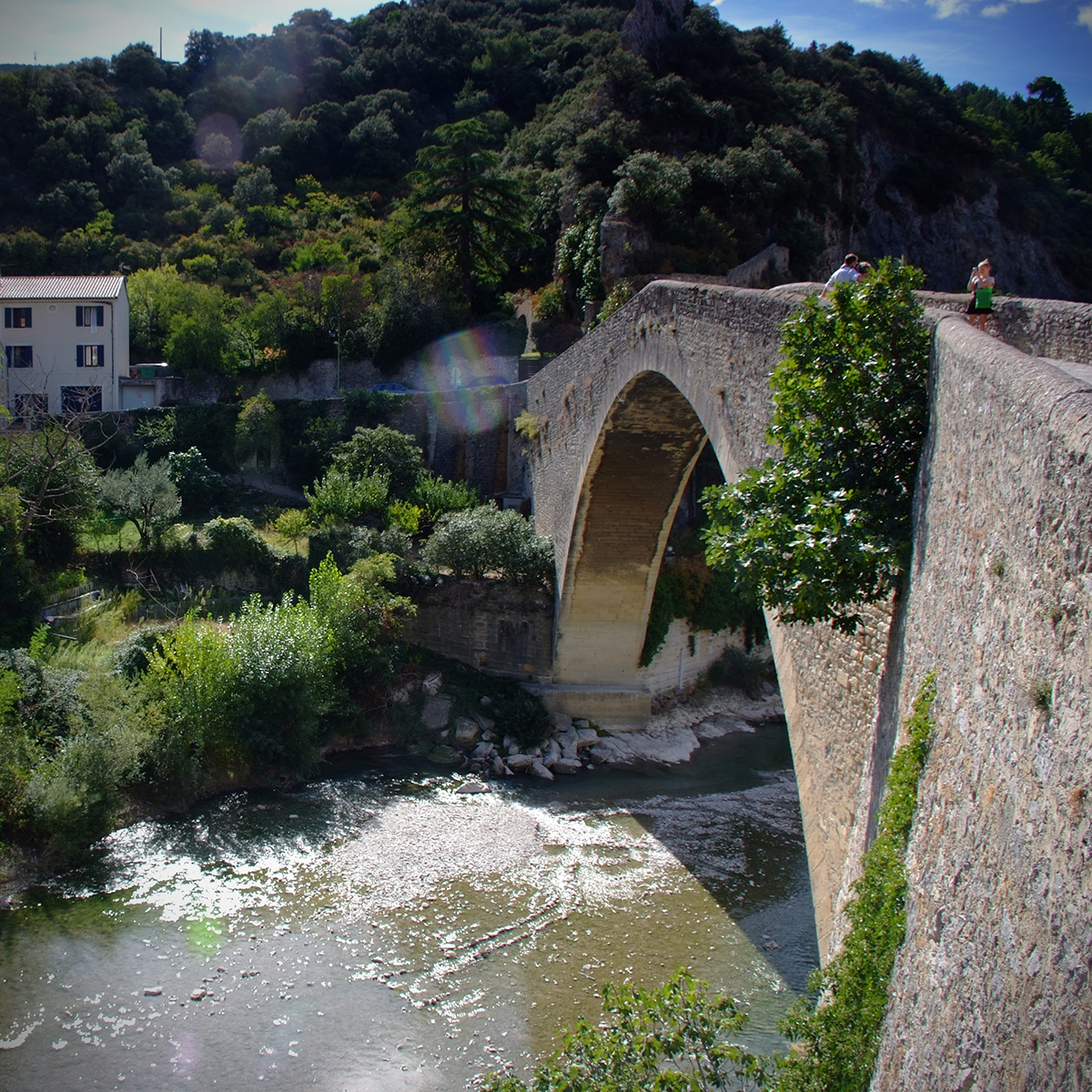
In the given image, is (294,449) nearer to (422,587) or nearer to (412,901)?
(422,587)

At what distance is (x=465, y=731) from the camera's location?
57.4ft

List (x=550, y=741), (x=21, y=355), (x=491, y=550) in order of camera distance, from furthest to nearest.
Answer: (x=21, y=355), (x=491, y=550), (x=550, y=741)

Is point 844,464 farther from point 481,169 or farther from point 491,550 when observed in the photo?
point 481,169

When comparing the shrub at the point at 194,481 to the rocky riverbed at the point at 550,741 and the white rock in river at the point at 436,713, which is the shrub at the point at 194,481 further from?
the white rock in river at the point at 436,713

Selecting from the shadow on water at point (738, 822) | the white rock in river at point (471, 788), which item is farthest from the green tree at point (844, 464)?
the white rock in river at point (471, 788)

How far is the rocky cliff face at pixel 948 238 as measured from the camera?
117ft

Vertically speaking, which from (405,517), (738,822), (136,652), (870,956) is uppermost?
(405,517)

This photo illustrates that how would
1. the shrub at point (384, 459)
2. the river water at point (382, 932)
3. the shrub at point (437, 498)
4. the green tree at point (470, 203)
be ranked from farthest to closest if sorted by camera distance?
the green tree at point (470, 203) < the shrub at point (384, 459) < the shrub at point (437, 498) < the river water at point (382, 932)

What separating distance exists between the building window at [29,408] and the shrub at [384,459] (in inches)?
262

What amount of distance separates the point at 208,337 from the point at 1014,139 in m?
42.2

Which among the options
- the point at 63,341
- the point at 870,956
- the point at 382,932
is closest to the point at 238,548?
the point at 382,932

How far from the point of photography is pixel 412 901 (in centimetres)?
1199

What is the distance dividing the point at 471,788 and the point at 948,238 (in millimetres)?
32347

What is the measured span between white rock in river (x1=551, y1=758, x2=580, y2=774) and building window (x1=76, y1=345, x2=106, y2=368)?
18.7 meters
